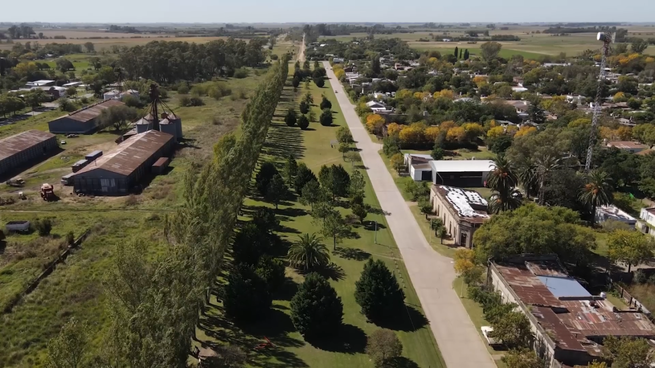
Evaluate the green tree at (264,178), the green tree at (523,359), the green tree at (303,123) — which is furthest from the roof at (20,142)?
the green tree at (523,359)

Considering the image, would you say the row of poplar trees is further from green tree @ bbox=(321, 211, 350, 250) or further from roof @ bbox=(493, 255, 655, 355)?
roof @ bbox=(493, 255, 655, 355)

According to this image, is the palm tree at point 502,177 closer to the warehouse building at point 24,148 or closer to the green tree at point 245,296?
the green tree at point 245,296

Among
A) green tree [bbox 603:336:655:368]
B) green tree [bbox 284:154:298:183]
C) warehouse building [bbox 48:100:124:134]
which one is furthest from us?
warehouse building [bbox 48:100:124:134]

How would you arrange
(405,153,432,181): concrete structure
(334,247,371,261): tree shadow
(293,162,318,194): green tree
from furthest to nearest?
(405,153,432,181): concrete structure
(293,162,318,194): green tree
(334,247,371,261): tree shadow

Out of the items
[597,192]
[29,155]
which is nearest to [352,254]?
[597,192]

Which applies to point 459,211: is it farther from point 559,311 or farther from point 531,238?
point 559,311

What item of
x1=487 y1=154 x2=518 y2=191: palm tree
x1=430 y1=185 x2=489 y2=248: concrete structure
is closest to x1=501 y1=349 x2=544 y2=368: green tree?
x1=430 y1=185 x2=489 y2=248: concrete structure
